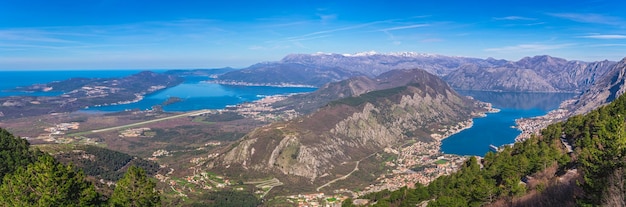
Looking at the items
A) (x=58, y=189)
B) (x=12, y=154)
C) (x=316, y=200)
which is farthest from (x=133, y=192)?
(x=316, y=200)

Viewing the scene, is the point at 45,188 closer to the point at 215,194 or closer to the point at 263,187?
the point at 215,194

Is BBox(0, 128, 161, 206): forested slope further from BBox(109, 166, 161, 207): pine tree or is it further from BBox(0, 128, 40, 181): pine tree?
BBox(0, 128, 40, 181): pine tree

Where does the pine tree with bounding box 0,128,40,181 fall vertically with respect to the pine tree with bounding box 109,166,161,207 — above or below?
below

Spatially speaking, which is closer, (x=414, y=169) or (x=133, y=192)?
(x=133, y=192)

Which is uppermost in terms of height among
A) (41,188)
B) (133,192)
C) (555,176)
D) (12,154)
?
(41,188)

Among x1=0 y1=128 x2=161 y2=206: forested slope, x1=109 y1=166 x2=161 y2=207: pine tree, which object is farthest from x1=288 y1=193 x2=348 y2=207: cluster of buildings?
x1=0 y1=128 x2=161 y2=206: forested slope

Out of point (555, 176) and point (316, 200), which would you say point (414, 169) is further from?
point (555, 176)

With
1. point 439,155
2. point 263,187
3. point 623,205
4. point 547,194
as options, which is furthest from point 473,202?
point 439,155

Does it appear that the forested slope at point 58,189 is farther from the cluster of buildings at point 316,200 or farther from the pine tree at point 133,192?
the cluster of buildings at point 316,200
